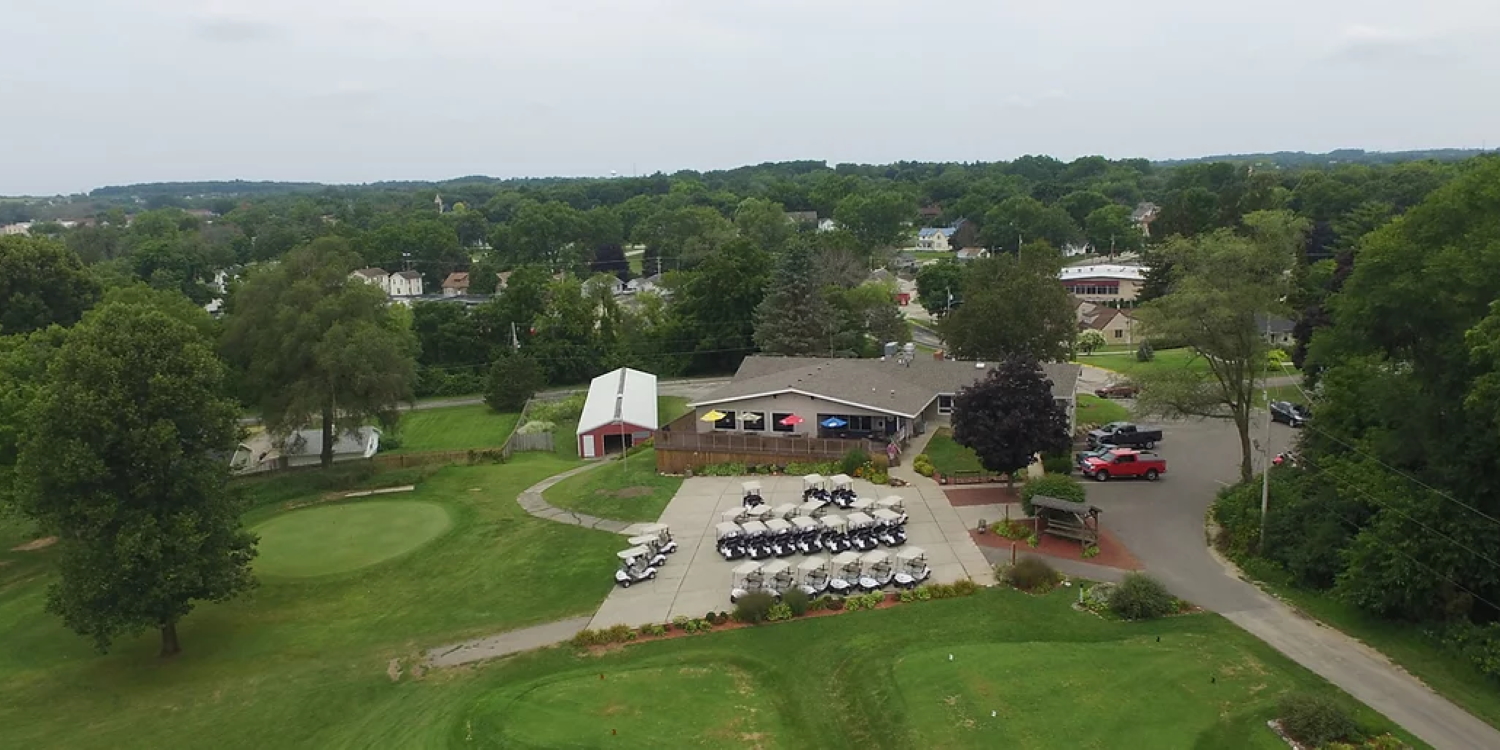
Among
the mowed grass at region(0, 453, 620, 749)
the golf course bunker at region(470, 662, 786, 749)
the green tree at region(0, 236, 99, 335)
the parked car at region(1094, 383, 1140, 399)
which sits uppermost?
the green tree at region(0, 236, 99, 335)

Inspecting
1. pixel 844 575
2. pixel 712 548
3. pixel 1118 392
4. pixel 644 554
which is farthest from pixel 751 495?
pixel 1118 392

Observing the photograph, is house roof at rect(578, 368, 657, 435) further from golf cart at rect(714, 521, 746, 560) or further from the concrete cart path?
the concrete cart path

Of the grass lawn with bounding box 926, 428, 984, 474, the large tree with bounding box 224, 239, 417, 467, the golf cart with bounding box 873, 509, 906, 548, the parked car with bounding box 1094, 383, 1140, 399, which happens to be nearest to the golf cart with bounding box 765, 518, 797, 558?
the golf cart with bounding box 873, 509, 906, 548

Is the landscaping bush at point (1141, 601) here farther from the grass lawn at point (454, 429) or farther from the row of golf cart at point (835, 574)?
the grass lawn at point (454, 429)

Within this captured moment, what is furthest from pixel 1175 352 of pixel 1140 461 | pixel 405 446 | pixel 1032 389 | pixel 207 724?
pixel 207 724

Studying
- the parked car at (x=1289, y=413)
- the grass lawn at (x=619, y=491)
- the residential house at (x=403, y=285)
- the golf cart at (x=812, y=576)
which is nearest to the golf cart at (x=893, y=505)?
the golf cart at (x=812, y=576)

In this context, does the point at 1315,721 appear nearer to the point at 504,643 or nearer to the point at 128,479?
the point at 504,643

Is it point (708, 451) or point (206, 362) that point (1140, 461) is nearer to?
point (708, 451)
